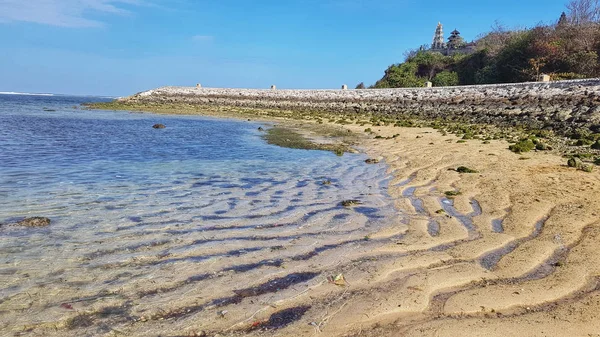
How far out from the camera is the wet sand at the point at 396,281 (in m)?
3.11

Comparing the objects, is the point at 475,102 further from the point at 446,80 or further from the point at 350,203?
the point at 446,80

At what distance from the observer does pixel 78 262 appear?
425 cm

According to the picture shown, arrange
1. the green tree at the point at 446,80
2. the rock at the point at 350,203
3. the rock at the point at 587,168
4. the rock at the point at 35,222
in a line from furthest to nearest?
the green tree at the point at 446,80 < the rock at the point at 587,168 < the rock at the point at 350,203 < the rock at the point at 35,222

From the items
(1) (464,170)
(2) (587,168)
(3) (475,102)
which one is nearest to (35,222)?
(1) (464,170)

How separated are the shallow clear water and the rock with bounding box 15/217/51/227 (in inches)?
4.7

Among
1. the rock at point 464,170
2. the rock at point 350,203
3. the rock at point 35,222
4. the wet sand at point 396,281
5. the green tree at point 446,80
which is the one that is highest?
the green tree at point 446,80

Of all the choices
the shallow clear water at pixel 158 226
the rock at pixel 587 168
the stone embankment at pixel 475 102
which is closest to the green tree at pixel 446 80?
the stone embankment at pixel 475 102

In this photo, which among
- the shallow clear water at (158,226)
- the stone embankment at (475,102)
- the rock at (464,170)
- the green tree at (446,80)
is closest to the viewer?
the shallow clear water at (158,226)

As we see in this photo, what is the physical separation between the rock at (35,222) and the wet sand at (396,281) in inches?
65.8

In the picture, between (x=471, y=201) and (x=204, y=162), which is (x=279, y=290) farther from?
(x=204, y=162)

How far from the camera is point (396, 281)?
389 centimetres

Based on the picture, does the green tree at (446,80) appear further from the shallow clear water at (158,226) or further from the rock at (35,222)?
the rock at (35,222)

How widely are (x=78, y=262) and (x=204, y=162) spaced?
23.3 ft

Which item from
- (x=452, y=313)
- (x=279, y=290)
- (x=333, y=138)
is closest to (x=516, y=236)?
(x=452, y=313)
